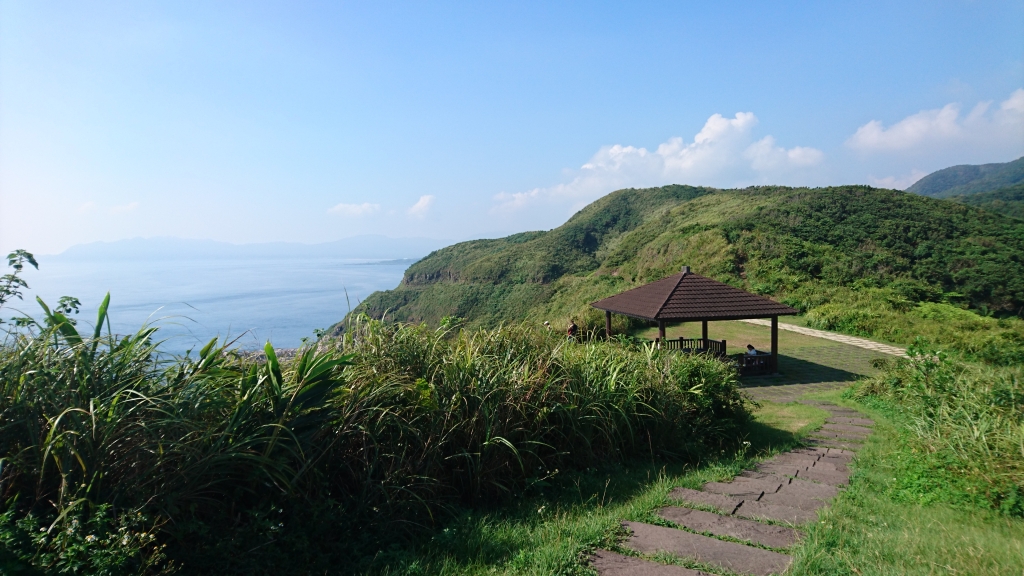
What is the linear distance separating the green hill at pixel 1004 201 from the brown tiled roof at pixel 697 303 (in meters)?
38.8

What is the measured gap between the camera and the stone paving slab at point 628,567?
2.83 metres

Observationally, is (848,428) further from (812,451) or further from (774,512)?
(774,512)

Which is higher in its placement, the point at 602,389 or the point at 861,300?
the point at 602,389

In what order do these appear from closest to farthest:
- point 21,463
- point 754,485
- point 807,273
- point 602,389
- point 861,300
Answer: point 21,463
point 754,485
point 602,389
point 861,300
point 807,273

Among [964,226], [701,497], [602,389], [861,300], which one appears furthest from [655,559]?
[964,226]

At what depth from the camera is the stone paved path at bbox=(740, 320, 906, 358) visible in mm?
14834

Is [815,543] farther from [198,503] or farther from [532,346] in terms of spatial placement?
[198,503]

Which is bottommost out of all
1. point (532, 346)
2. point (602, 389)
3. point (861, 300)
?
point (861, 300)

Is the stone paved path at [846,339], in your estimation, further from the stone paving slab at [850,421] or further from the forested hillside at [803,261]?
the stone paving slab at [850,421]

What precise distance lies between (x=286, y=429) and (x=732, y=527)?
2.67 m

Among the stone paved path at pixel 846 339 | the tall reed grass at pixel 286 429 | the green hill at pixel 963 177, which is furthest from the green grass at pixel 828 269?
the green hill at pixel 963 177

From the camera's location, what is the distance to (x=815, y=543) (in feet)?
10.2

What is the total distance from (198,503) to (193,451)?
0.30 m

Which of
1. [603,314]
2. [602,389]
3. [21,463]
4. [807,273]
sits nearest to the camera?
[21,463]
